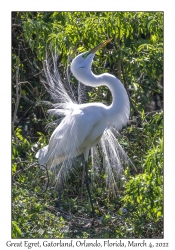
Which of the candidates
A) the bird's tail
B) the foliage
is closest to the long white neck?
the foliage

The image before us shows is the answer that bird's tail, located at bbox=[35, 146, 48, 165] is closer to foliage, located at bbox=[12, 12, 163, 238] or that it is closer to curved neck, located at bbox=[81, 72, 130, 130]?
foliage, located at bbox=[12, 12, 163, 238]

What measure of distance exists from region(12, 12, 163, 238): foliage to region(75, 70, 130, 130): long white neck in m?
0.16

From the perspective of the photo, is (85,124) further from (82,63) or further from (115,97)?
(82,63)

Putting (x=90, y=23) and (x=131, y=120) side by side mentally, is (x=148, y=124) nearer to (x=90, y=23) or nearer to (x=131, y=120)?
(x=131, y=120)

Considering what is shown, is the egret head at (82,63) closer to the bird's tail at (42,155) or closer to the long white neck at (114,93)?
the long white neck at (114,93)

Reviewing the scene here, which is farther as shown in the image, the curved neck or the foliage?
the curved neck

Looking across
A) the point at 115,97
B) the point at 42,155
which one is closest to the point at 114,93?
the point at 115,97

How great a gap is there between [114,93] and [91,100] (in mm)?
438

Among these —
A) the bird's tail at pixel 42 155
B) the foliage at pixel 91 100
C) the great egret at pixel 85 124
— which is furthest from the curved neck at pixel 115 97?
the bird's tail at pixel 42 155

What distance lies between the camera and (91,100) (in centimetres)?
505

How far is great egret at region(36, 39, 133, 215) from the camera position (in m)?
4.64

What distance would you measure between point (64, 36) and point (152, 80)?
81 centimetres

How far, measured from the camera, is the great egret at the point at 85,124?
4.64 metres
